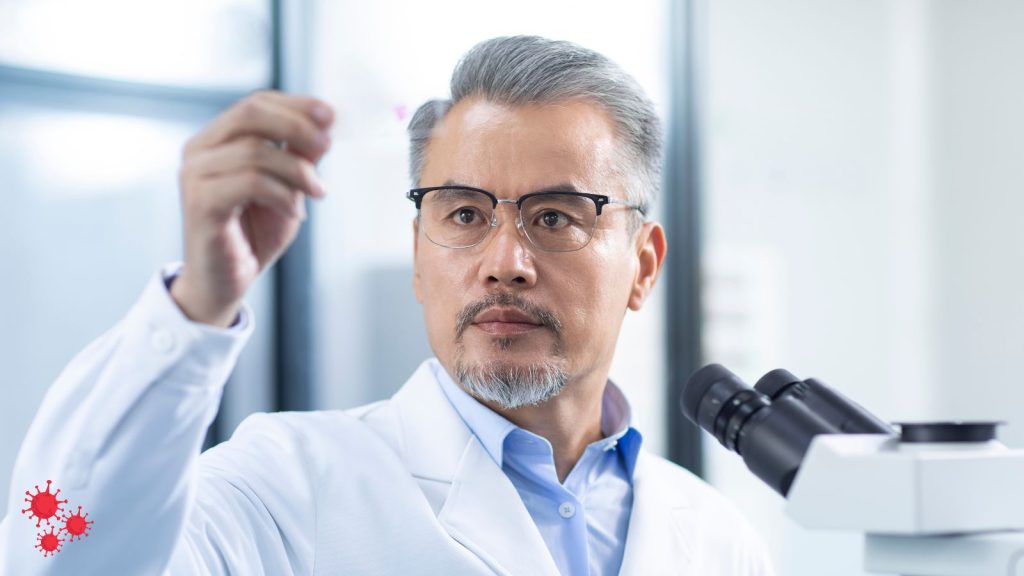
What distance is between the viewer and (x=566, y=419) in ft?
4.75

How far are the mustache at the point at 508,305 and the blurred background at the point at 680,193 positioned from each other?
1.01 m

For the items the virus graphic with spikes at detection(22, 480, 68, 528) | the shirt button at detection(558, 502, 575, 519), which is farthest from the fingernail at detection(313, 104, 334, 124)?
the shirt button at detection(558, 502, 575, 519)

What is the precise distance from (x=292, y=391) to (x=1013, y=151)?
81.0 inches

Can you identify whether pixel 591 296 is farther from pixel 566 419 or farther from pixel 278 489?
pixel 278 489

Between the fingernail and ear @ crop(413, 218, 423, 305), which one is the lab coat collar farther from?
the fingernail

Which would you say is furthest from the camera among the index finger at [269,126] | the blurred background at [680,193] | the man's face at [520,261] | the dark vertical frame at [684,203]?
the dark vertical frame at [684,203]

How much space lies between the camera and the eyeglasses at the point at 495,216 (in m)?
1.35

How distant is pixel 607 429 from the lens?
61.6 inches

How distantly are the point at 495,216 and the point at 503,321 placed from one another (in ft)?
0.47

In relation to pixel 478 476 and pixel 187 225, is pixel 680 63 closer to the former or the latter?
pixel 478 476

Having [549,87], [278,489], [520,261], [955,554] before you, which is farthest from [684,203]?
[955,554]

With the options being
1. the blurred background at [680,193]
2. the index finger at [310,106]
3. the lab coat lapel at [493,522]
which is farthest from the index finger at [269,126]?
the blurred background at [680,193]

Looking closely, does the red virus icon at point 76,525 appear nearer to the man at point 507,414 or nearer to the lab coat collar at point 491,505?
the man at point 507,414

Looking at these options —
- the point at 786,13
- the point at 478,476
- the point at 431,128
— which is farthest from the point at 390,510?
the point at 786,13
